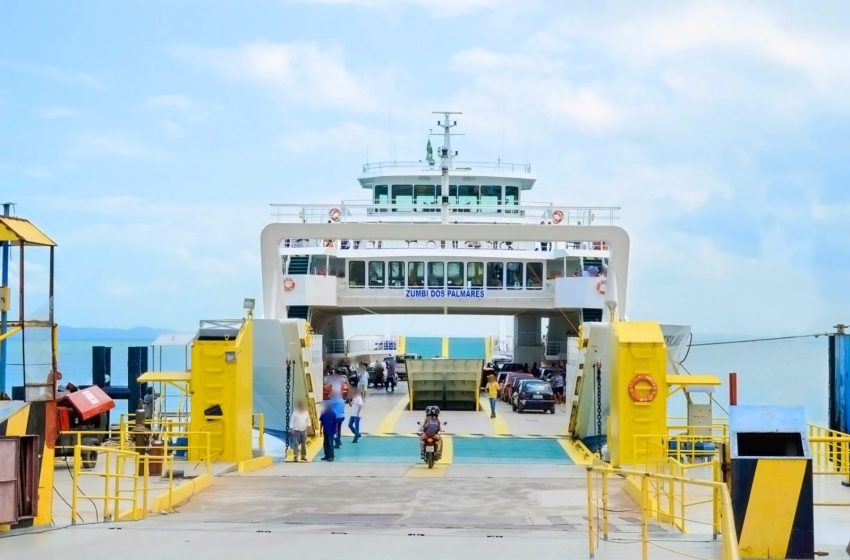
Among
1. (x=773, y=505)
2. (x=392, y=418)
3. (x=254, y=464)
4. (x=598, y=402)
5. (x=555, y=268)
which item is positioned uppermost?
(x=555, y=268)

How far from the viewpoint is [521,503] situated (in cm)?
1428

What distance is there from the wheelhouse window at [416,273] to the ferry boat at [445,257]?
1.2 inches

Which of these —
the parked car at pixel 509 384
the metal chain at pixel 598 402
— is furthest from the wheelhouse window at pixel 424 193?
the metal chain at pixel 598 402

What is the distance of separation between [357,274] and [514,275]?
15.3 ft

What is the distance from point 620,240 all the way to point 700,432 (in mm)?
7580

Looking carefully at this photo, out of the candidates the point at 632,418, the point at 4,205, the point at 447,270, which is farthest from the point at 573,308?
the point at 4,205

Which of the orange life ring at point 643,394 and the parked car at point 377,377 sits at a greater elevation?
the orange life ring at point 643,394

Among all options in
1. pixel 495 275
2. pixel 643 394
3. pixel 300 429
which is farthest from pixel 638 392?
pixel 495 275

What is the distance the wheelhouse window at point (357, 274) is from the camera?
3506 centimetres

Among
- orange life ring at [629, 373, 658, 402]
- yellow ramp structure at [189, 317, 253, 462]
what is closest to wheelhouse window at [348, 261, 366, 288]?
yellow ramp structure at [189, 317, 253, 462]

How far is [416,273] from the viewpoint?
115 feet

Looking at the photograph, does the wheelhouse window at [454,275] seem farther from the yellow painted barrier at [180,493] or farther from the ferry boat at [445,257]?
the yellow painted barrier at [180,493]

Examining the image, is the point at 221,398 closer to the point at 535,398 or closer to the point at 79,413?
the point at 79,413

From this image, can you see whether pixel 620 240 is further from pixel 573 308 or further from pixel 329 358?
pixel 329 358
